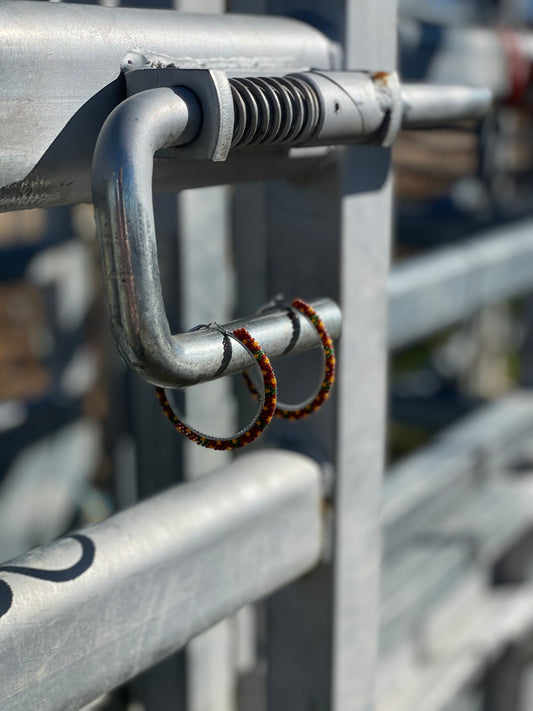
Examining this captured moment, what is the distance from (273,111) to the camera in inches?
19.6

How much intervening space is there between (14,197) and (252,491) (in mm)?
304

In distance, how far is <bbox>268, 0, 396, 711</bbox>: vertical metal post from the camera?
67cm

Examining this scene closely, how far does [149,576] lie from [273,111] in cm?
29

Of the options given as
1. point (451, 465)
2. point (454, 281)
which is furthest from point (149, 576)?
point (451, 465)

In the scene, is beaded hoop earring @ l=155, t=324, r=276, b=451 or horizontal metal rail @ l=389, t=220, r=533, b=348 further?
horizontal metal rail @ l=389, t=220, r=533, b=348

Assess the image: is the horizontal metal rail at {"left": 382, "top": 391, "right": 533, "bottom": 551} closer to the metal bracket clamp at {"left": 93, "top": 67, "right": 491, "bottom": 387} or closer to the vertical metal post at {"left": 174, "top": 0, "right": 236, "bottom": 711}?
the vertical metal post at {"left": 174, "top": 0, "right": 236, "bottom": 711}

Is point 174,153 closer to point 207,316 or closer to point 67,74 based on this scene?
point 67,74

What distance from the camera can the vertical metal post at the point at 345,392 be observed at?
0.67m

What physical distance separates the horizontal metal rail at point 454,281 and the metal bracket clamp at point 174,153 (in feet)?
1.80

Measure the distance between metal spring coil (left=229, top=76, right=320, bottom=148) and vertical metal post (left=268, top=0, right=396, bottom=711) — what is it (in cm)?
13

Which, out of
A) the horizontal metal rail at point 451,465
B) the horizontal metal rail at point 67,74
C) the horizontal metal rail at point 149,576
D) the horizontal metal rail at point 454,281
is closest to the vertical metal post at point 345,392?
the horizontal metal rail at point 149,576

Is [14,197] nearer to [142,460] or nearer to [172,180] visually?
[172,180]

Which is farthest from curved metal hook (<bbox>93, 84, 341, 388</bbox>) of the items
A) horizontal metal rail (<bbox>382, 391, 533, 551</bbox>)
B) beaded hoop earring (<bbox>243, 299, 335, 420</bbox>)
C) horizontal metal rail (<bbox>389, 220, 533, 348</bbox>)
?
horizontal metal rail (<bbox>382, 391, 533, 551</bbox>)

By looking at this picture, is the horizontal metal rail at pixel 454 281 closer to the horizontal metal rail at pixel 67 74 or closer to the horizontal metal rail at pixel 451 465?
the horizontal metal rail at pixel 451 465
